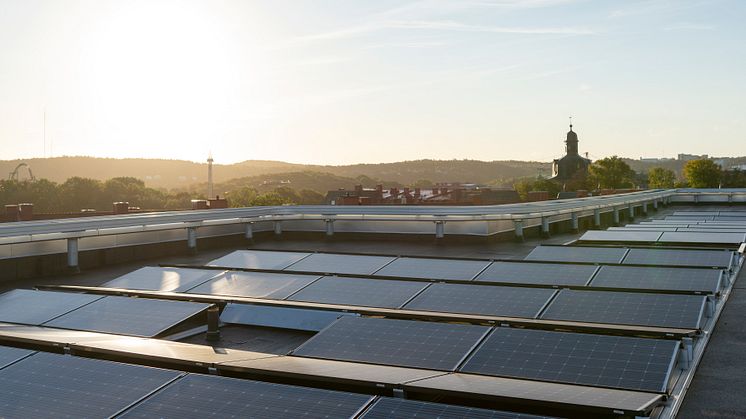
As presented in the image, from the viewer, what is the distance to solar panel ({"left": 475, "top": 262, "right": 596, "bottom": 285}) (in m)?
13.6

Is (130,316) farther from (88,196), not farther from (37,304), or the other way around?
(88,196)

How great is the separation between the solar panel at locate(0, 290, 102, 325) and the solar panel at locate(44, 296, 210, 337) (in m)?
0.31

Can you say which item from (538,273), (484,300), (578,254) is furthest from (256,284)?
(578,254)

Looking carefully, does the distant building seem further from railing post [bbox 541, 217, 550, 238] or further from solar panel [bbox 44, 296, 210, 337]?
solar panel [bbox 44, 296, 210, 337]

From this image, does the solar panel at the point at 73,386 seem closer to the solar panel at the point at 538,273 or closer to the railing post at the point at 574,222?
the solar panel at the point at 538,273

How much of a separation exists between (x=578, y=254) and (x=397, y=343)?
29.9ft

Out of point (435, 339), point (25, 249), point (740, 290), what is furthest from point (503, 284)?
point (25, 249)

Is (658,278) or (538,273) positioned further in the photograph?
(538,273)

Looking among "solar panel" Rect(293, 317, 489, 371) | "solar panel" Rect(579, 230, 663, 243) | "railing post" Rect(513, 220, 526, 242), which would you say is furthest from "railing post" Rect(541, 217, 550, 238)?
"solar panel" Rect(293, 317, 489, 371)

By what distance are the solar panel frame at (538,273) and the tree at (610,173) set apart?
171 metres

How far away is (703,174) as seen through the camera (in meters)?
175

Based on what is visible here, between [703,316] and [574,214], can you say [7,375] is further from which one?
[574,214]

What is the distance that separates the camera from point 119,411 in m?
6.73

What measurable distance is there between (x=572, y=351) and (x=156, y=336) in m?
5.96
